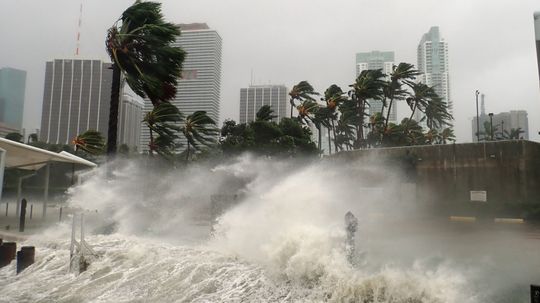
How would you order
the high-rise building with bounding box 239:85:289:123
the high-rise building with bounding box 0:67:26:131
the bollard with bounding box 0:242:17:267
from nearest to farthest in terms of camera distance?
the bollard with bounding box 0:242:17:267 < the high-rise building with bounding box 0:67:26:131 < the high-rise building with bounding box 239:85:289:123

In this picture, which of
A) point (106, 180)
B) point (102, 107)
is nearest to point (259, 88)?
point (102, 107)

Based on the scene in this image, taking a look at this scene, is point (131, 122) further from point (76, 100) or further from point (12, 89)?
point (12, 89)

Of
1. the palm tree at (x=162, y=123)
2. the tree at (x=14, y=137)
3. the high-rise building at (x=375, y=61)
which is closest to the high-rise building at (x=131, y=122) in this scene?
the tree at (x=14, y=137)

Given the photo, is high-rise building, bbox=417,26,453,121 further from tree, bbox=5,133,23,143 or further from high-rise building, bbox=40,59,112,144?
tree, bbox=5,133,23,143

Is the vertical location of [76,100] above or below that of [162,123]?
above

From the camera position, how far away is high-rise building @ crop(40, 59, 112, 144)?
5709 cm

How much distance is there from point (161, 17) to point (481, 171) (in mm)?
20219

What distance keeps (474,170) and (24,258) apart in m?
24.3

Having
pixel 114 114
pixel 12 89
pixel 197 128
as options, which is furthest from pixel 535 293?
pixel 12 89

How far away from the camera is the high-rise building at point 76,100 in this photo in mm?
57125

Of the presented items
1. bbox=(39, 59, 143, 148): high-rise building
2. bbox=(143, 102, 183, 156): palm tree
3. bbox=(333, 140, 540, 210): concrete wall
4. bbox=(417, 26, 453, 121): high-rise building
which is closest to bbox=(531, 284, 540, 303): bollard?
bbox=(143, 102, 183, 156): palm tree

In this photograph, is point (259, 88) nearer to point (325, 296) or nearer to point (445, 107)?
point (445, 107)

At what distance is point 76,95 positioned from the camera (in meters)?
59.5

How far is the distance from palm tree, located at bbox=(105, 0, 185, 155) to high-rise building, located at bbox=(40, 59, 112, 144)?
3904cm
